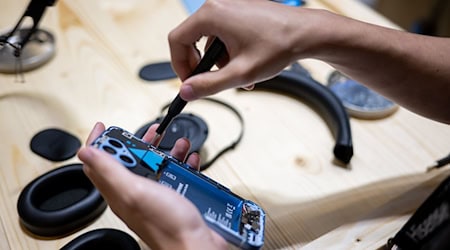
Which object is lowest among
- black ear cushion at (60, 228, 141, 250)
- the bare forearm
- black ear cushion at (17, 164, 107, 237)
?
black ear cushion at (60, 228, 141, 250)

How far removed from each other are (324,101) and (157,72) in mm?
252

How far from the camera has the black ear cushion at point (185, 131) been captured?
0.56m

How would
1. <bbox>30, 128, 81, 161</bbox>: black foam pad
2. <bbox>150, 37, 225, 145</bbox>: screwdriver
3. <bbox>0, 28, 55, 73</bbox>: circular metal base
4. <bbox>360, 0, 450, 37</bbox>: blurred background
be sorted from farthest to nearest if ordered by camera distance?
1. <bbox>360, 0, 450, 37</bbox>: blurred background
2. <bbox>0, 28, 55, 73</bbox>: circular metal base
3. <bbox>30, 128, 81, 161</bbox>: black foam pad
4. <bbox>150, 37, 225, 145</bbox>: screwdriver

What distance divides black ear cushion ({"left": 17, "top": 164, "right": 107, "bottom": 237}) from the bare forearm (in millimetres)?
279

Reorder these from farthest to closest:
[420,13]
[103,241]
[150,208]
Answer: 1. [420,13]
2. [103,241]
3. [150,208]

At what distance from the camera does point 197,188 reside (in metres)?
0.41

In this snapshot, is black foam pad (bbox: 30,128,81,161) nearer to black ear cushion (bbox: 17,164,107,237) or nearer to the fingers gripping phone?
black ear cushion (bbox: 17,164,107,237)

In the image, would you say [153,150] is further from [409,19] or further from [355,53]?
[409,19]

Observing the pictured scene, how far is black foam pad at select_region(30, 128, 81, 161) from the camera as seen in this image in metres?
0.55

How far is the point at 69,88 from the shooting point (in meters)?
0.66

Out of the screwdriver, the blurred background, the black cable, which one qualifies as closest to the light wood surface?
the black cable

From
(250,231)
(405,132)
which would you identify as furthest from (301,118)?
(250,231)

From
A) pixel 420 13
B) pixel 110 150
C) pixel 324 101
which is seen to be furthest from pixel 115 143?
pixel 420 13

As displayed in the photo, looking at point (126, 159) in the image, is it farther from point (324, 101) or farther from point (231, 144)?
point (324, 101)
